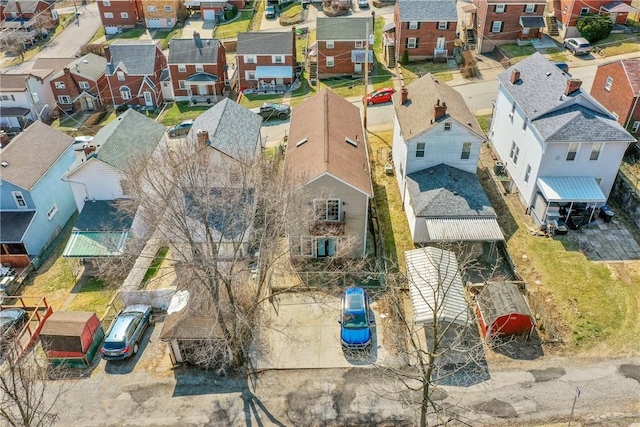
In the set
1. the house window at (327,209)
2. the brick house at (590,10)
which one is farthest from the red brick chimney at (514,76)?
the brick house at (590,10)

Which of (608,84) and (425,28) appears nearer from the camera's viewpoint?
(608,84)

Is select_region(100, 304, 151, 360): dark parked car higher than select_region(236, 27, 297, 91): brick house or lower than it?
lower

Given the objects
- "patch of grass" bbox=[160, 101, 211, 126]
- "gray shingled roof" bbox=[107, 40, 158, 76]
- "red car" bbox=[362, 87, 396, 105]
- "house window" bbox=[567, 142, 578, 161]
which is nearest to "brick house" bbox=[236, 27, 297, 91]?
"patch of grass" bbox=[160, 101, 211, 126]

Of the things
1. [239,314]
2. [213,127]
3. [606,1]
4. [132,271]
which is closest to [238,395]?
[239,314]

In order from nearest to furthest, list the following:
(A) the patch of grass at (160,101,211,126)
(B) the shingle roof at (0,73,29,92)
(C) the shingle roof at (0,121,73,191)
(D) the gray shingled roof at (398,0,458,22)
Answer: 1. (C) the shingle roof at (0,121,73,191)
2. (A) the patch of grass at (160,101,211,126)
3. (D) the gray shingled roof at (398,0,458,22)
4. (B) the shingle roof at (0,73,29,92)

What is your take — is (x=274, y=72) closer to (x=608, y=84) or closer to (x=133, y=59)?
(x=133, y=59)

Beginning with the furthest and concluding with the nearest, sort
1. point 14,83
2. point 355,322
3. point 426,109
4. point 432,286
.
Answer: point 14,83, point 426,109, point 355,322, point 432,286

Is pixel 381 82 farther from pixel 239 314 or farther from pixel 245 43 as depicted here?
pixel 239 314

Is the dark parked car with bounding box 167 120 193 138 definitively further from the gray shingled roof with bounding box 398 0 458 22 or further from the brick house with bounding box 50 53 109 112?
the gray shingled roof with bounding box 398 0 458 22

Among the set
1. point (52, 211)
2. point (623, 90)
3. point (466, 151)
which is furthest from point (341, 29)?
point (52, 211)
